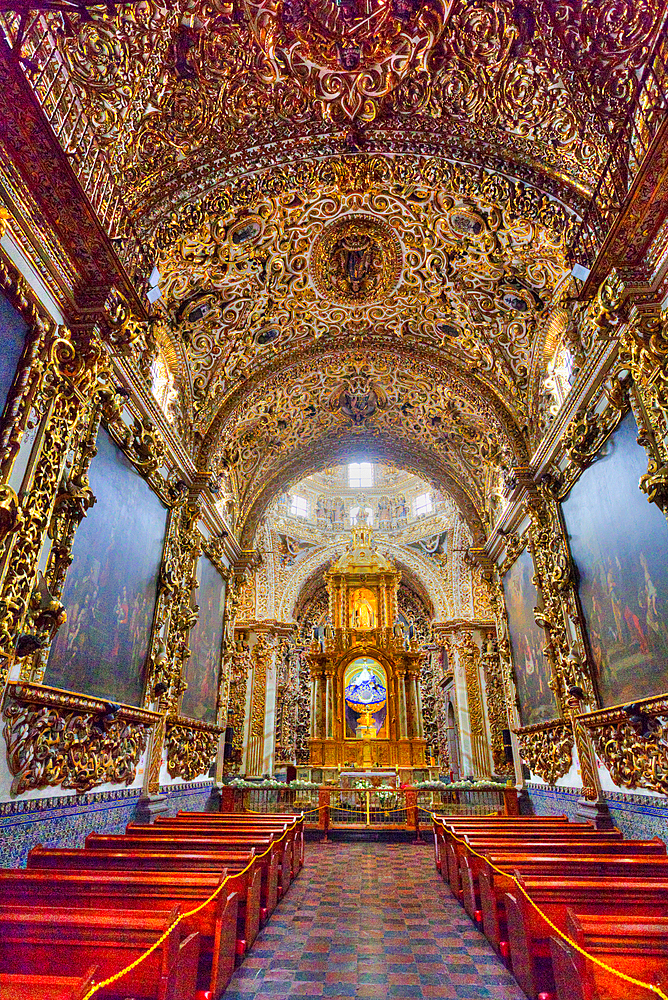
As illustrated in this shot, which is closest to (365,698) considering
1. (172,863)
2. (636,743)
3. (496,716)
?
(496,716)

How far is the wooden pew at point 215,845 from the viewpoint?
17.2ft

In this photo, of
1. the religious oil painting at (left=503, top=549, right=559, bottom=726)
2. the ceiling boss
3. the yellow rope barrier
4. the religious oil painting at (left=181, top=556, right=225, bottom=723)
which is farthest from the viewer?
the religious oil painting at (left=181, top=556, right=225, bottom=723)

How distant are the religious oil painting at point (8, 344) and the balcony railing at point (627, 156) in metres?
6.34

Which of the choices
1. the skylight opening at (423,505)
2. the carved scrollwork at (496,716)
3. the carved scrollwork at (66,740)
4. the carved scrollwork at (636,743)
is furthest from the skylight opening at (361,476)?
the carved scrollwork at (66,740)

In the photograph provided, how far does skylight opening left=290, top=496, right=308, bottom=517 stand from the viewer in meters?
24.6

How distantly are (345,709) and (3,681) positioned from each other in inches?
775

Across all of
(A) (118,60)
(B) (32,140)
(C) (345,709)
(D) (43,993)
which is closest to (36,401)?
(B) (32,140)

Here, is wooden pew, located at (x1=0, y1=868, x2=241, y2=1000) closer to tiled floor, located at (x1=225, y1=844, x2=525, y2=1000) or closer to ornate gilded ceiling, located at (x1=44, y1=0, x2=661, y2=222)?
tiled floor, located at (x1=225, y1=844, x2=525, y2=1000)

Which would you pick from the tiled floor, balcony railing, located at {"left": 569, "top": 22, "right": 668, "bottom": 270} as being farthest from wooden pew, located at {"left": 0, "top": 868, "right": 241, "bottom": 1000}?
balcony railing, located at {"left": 569, "top": 22, "right": 668, "bottom": 270}

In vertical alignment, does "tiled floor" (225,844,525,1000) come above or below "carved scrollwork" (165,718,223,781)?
below

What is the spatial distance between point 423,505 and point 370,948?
831 inches

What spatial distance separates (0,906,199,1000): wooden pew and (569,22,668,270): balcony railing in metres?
7.30

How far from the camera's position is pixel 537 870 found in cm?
431

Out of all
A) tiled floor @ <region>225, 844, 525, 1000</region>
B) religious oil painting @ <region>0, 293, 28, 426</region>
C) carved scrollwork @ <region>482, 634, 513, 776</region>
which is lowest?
tiled floor @ <region>225, 844, 525, 1000</region>
